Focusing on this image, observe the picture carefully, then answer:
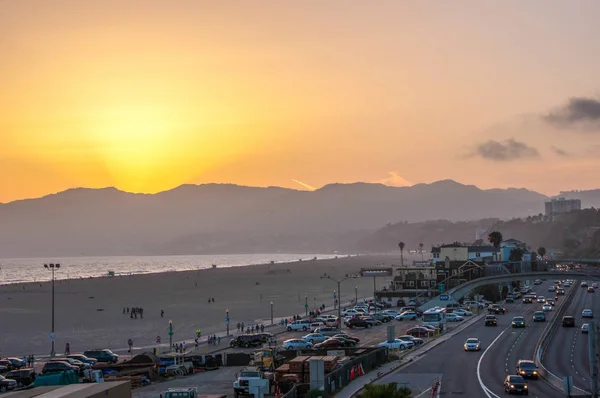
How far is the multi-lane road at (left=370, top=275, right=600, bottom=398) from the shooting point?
122 ft

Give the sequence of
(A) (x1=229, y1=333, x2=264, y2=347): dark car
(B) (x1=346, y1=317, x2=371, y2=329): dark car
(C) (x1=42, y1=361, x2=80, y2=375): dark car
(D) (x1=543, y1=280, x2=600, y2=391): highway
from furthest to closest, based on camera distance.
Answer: (B) (x1=346, y1=317, x2=371, y2=329): dark car, (A) (x1=229, y1=333, x2=264, y2=347): dark car, (C) (x1=42, y1=361, x2=80, y2=375): dark car, (D) (x1=543, y1=280, x2=600, y2=391): highway

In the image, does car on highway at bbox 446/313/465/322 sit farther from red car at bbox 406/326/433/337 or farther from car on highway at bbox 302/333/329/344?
car on highway at bbox 302/333/329/344

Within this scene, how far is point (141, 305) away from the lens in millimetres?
117812

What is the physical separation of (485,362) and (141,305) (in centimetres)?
8041

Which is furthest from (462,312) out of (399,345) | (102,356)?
(102,356)

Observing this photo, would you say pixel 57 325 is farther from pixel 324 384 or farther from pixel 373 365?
pixel 324 384

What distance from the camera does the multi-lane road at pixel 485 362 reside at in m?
37.2

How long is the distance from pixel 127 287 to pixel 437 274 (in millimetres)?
76575

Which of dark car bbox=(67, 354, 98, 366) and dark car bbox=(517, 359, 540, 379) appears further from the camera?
dark car bbox=(67, 354, 98, 366)

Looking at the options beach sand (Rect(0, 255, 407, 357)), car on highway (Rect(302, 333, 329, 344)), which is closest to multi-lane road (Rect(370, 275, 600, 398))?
car on highway (Rect(302, 333, 329, 344))

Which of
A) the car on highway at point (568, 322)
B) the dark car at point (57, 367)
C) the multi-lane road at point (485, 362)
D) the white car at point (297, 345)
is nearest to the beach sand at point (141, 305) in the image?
the dark car at point (57, 367)

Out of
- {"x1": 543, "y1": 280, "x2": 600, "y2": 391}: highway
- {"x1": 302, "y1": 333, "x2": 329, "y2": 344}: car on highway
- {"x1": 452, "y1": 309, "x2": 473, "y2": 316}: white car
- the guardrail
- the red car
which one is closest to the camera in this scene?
the guardrail

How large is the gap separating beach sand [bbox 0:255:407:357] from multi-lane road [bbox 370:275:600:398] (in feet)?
104

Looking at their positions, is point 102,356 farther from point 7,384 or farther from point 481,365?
point 481,365
